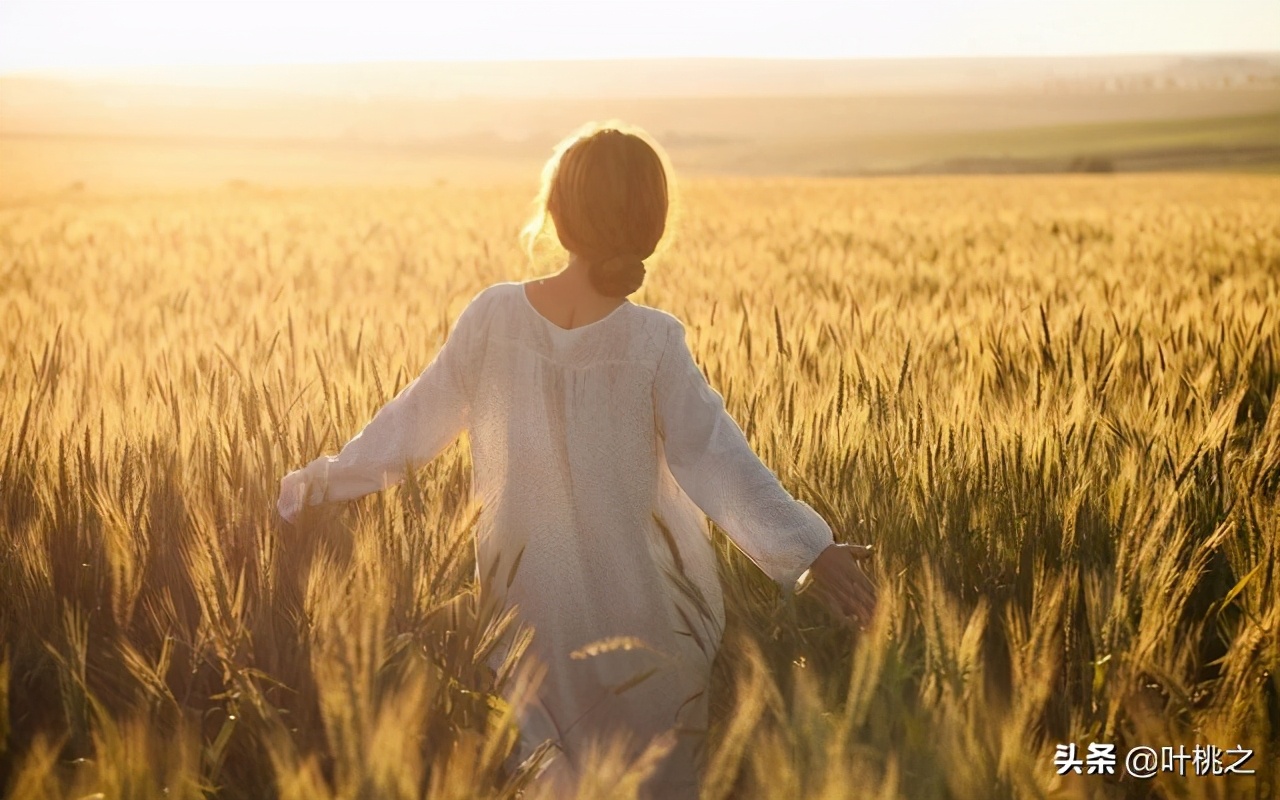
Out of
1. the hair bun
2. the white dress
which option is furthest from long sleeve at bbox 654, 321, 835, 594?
the hair bun

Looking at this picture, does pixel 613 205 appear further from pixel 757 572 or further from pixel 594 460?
pixel 757 572

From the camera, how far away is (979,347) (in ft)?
10.3

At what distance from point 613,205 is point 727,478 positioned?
1.37 feet

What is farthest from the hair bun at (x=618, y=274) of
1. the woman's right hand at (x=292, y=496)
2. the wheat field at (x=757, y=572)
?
the woman's right hand at (x=292, y=496)

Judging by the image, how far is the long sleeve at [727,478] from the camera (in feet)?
5.32

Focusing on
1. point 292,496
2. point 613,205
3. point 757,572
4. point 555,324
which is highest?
point 613,205

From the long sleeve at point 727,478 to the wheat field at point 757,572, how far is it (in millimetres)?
121

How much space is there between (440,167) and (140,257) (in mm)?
47037

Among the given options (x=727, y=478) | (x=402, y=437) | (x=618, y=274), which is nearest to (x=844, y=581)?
(x=727, y=478)

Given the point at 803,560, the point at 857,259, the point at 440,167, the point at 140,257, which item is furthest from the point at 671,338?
the point at 440,167

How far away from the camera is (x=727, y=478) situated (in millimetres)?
1690

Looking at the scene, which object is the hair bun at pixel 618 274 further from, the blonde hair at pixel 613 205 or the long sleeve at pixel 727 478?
the long sleeve at pixel 727 478

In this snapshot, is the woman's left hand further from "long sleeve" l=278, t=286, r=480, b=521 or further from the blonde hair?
"long sleeve" l=278, t=286, r=480, b=521

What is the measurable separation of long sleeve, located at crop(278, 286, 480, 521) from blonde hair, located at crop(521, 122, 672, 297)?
226 millimetres
